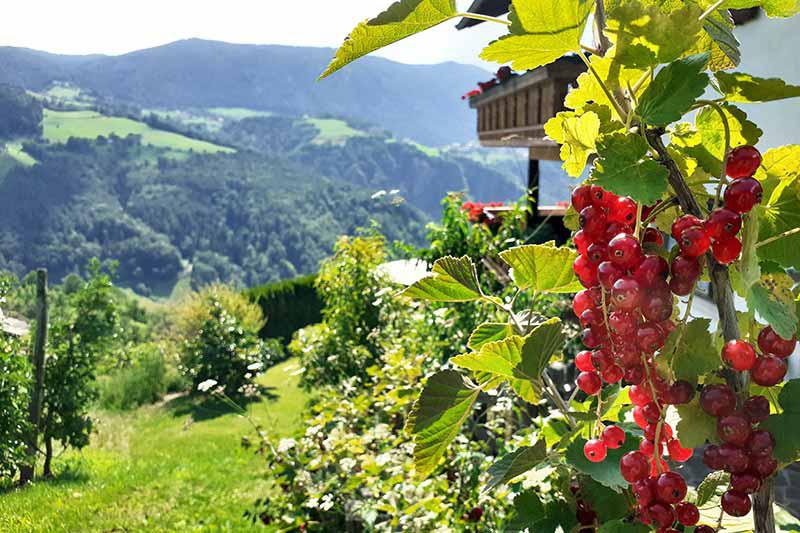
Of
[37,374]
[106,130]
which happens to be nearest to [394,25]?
[37,374]

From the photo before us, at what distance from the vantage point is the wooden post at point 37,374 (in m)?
4.22

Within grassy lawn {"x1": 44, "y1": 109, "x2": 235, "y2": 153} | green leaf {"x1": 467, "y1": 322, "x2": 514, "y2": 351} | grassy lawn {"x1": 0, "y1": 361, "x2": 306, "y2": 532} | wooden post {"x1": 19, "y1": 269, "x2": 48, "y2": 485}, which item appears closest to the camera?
green leaf {"x1": 467, "y1": 322, "x2": 514, "y2": 351}

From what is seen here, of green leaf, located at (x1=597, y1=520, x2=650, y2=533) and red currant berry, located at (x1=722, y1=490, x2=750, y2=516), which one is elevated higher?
red currant berry, located at (x1=722, y1=490, x2=750, y2=516)

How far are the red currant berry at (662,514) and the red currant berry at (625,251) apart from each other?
0.22 m

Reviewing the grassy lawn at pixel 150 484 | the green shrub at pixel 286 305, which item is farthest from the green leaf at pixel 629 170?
the green shrub at pixel 286 305

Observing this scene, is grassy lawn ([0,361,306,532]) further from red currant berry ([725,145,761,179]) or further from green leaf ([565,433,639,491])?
red currant berry ([725,145,761,179])

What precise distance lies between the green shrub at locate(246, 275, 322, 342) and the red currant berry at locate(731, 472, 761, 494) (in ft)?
55.3

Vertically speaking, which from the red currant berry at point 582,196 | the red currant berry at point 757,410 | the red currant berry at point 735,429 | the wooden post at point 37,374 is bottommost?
the wooden post at point 37,374

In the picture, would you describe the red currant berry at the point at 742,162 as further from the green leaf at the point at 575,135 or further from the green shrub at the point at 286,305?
the green shrub at the point at 286,305

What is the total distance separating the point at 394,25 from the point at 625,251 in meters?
0.29

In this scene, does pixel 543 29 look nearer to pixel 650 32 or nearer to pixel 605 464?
pixel 650 32

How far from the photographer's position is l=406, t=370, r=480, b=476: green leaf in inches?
28.1

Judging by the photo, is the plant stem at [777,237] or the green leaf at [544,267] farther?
the green leaf at [544,267]

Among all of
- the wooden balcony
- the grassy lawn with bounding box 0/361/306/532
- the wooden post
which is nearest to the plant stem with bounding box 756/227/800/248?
the wooden balcony
